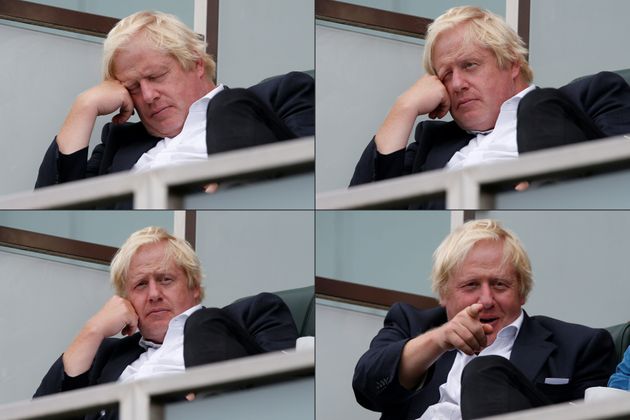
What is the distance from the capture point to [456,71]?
18.6 feet

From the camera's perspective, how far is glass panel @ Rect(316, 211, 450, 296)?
18.6 ft

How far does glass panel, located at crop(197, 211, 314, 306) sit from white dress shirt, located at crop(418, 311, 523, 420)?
20.4 inches

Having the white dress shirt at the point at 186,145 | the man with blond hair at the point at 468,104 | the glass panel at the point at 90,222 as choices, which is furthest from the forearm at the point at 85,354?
the man with blond hair at the point at 468,104

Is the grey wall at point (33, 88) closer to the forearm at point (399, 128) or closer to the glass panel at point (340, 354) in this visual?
the forearm at point (399, 128)

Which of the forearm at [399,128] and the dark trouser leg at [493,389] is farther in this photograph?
the forearm at [399,128]

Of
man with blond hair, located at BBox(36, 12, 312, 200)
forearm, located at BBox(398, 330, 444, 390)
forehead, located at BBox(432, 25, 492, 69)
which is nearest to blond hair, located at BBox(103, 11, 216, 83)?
man with blond hair, located at BBox(36, 12, 312, 200)

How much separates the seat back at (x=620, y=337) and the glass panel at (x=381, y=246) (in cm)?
56

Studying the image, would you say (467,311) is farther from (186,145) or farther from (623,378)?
(186,145)

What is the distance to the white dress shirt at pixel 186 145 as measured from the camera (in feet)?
18.8

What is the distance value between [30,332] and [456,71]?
4.95 ft

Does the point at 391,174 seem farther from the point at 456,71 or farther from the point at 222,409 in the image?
the point at 222,409

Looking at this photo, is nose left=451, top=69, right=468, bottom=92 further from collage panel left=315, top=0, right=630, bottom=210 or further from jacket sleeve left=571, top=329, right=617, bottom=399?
jacket sleeve left=571, top=329, right=617, bottom=399

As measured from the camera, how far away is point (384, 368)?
5.57 metres

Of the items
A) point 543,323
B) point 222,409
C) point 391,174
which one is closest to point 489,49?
point 391,174
